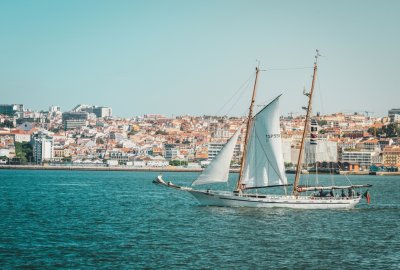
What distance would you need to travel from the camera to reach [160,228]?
34031mm

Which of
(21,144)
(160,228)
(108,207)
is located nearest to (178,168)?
(21,144)

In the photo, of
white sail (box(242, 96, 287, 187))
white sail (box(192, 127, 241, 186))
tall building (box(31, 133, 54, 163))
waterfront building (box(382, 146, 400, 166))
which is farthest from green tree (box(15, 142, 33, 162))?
white sail (box(192, 127, 241, 186))

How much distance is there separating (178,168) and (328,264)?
446 feet

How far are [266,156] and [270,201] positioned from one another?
2.54 meters

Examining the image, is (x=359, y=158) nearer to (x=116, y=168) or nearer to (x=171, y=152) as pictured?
(x=171, y=152)

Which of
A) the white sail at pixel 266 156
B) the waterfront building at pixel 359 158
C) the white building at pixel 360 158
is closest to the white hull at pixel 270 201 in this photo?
the white sail at pixel 266 156

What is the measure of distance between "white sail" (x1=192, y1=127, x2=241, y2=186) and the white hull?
4.13ft

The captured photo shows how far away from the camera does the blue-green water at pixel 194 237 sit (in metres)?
25.4

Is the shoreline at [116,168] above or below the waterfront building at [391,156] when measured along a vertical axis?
below

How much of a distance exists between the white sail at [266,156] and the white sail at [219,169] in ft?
5.34

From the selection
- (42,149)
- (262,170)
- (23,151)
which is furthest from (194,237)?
(23,151)

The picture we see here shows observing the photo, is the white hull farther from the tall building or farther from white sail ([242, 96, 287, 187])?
the tall building

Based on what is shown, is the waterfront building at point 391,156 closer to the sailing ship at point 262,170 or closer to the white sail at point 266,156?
the sailing ship at point 262,170

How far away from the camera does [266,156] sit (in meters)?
42.0
